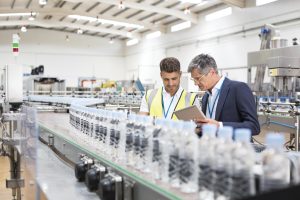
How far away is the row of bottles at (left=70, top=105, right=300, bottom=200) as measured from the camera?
101cm

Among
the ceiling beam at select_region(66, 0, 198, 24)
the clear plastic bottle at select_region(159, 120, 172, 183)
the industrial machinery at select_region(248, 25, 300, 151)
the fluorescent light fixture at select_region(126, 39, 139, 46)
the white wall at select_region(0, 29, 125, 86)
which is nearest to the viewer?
the clear plastic bottle at select_region(159, 120, 172, 183)

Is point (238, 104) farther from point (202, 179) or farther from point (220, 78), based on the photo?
point (202, 179)

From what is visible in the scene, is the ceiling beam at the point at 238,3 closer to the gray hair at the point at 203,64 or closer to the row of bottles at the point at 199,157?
the gray hair at the point at 203,64

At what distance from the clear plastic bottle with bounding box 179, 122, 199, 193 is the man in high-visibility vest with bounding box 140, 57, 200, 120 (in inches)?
45.7

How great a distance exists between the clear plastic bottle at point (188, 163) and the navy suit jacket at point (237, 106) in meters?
0.97

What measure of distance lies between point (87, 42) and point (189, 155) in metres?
18.8

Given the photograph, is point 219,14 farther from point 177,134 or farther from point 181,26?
point 177,134

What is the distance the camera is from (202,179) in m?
1.12

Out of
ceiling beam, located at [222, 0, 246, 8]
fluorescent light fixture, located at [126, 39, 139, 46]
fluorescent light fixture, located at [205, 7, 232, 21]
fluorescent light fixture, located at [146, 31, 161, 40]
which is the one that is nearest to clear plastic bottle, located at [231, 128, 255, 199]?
ceiling beam, located at [222, 0, 246, 8]

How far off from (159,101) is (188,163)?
1355mm

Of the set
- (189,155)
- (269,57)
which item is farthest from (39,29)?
(189,155)

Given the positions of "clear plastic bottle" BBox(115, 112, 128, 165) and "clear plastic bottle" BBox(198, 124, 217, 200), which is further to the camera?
"clear plastic bottle" BBox(115, 112, 128, 165)

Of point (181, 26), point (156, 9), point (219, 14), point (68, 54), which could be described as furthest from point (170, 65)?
point (68, 54)

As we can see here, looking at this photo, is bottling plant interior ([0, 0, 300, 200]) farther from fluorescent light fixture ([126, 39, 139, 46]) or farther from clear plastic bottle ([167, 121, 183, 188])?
fluorescent light fixture ([126, 39, 139, 46])
